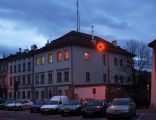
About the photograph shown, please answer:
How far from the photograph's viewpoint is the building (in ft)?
230

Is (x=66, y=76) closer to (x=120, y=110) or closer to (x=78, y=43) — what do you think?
(x=78, y=43)

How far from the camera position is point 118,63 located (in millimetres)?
82000

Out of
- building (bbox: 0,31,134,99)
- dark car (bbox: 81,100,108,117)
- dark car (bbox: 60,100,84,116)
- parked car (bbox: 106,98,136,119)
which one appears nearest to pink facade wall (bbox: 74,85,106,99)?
building (bbox: 0,31,134,99)

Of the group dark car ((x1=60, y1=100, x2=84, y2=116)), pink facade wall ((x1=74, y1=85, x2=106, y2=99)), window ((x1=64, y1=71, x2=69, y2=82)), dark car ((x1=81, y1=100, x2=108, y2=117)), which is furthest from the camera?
window ((x1=64, y1=71, x2=69, y2=82))

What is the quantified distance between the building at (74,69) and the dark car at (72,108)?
20.7 metres

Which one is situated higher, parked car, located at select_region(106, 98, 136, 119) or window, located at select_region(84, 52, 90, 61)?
window, located at select_region(84, 52, 90, 61)

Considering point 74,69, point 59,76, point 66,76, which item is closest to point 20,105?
point 74,69

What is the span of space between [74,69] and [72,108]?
30619mm

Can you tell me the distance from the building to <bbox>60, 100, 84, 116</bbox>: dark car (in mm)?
20652

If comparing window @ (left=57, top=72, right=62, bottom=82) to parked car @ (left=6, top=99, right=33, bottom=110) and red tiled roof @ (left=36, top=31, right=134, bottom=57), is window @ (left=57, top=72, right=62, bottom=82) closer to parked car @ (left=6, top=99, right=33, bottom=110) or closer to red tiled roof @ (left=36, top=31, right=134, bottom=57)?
red tiled roof @ (left=36, top=31, right=134, bottom=57)

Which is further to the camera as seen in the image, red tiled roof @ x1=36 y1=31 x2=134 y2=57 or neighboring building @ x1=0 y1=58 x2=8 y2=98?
neighboring building @ x1=0 y1=58 x2=8 y2=98

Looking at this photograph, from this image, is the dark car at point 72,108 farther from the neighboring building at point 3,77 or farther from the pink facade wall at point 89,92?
the neighboring building at point 3,77

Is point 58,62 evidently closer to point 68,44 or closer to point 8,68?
point 68,44

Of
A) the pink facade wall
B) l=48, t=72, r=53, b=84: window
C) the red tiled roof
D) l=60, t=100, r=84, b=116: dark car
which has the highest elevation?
the red tiled roof
